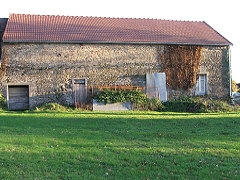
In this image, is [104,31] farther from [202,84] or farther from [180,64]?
[202,84]

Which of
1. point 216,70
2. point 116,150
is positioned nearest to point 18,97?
point 116,150

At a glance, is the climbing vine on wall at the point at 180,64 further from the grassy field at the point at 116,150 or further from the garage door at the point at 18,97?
the garage door at the point at 18,97

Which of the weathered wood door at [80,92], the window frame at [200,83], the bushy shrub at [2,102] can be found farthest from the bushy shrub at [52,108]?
the window frame at [200,83]

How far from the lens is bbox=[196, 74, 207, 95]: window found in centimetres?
2036

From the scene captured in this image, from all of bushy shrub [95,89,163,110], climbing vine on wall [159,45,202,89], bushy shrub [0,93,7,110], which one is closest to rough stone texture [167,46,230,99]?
climbing vine on wall [159,45,202,89]

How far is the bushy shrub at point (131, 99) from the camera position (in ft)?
54.5

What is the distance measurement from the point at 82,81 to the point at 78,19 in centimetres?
589

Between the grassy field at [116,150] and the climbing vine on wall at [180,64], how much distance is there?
8.48 m

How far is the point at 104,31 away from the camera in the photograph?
1961 centimetres

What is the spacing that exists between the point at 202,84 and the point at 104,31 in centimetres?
815

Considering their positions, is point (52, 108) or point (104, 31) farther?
point (104, 31)

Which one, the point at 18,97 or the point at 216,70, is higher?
the point at 216,70

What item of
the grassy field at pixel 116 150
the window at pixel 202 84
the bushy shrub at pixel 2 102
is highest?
the window at pixel 202 84

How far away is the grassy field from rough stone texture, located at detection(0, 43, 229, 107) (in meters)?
6.36
